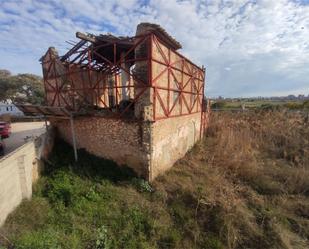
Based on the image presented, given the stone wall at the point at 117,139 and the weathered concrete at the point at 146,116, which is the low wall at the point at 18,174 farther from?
the weathered concrete at the point at 146,116

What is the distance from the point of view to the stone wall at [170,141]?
8562 mm

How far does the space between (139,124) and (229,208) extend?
4.59 meters

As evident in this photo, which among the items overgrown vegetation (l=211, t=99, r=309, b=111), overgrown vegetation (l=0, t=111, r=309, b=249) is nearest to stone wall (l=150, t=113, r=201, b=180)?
overgrown vegetation (l=0, t=111, r=309, b=249)

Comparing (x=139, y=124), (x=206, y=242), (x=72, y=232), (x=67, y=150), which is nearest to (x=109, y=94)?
(x=67, y=150)

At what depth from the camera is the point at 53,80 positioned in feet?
35.7

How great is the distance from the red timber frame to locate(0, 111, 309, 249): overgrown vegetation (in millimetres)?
2827

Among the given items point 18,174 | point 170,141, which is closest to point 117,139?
point 170,141

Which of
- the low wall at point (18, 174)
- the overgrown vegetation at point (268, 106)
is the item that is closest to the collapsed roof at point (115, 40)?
the low wall at point (18, 174)

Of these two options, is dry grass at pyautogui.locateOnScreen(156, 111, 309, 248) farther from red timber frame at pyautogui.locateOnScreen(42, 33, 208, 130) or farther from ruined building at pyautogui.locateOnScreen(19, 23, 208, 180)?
red timber frame at pyautogui.locateOnScreen(42, 33, 208, 130)

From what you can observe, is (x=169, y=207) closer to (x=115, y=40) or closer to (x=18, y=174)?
(x=18, y=174)

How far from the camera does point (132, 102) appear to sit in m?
8.42

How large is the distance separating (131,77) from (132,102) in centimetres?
156

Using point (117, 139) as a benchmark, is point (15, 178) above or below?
below

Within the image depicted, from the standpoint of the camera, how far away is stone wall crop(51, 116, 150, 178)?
829 cm
